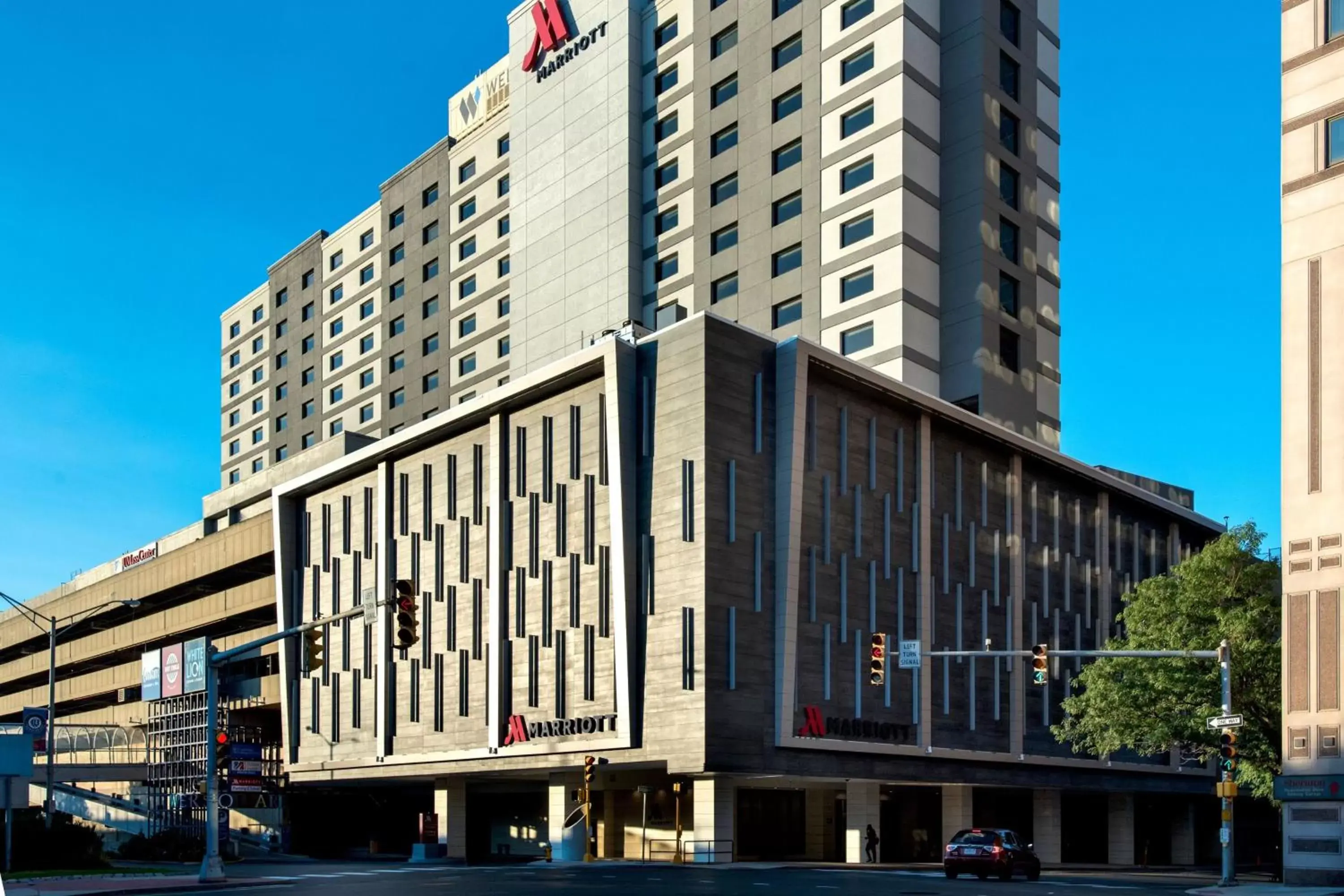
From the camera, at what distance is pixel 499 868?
165 ft

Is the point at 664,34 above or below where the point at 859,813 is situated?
above

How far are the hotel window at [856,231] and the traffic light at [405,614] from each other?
42697 mm

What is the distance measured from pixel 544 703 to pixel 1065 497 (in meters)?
29.1

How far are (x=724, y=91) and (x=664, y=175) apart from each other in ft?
19.5

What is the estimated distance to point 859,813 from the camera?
59.8m

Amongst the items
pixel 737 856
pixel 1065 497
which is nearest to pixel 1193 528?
pixel 1065 497

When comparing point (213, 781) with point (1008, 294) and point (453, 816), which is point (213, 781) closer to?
point (453, 816)

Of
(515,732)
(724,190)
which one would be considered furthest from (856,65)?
(515,732)

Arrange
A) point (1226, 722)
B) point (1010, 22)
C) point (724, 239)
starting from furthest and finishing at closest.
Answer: point (724, 239) < point (1010, 22) < point (1226, 722)

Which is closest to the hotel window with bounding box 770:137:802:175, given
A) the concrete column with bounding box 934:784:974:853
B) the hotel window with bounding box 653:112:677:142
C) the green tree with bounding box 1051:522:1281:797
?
the hotel window with bounding box 653:112:677:142

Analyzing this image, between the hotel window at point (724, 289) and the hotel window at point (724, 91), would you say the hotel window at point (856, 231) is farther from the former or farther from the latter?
the hotel window at point (724, 91)

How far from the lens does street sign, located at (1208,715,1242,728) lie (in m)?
38.5

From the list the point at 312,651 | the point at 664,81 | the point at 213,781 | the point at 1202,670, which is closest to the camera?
the point at 312,651

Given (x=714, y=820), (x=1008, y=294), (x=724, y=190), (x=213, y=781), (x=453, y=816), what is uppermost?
(x=724, y=190)
